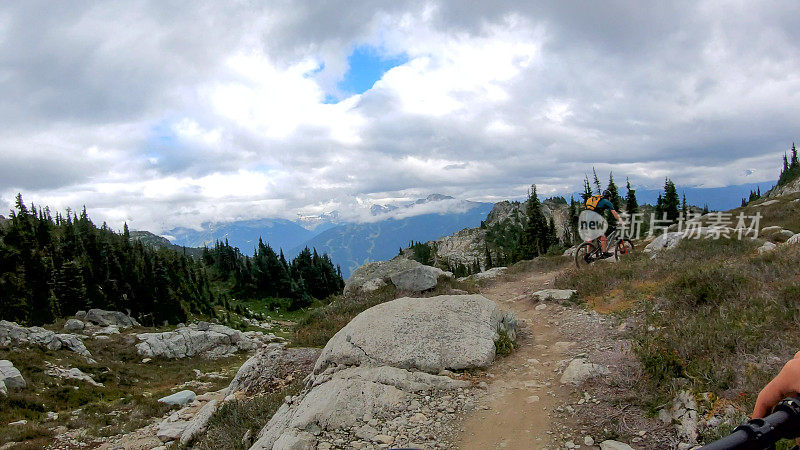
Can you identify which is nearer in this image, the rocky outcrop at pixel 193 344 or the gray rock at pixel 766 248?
the gray rock at pixel 766 248

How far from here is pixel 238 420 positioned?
28.3ft

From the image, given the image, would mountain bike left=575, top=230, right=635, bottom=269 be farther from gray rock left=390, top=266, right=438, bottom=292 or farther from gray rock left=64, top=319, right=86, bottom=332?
gray rock left=64, top=319, right=86, bottom=332

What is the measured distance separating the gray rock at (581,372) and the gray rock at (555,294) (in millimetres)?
6590

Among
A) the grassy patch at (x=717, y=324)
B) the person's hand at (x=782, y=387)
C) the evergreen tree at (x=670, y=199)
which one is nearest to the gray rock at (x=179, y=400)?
the grassy patch at (x=717, y=324)

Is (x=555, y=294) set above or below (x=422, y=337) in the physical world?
below

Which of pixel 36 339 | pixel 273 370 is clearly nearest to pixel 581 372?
pixel 273 370

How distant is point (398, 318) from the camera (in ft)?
31.6

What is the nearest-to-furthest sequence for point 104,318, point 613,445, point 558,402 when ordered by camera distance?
point 613,445
point 558,402
point 104,318

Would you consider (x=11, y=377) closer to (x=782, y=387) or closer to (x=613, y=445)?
(x=613, y=445)

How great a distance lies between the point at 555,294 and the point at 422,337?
7956mm

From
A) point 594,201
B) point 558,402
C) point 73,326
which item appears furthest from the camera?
point 73,326

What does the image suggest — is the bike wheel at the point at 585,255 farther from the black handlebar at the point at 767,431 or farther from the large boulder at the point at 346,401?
the black handlebar at the point at 767,431

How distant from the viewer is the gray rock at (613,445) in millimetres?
5328

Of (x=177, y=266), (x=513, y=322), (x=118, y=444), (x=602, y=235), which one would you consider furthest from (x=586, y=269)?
(x=177, y=266)
